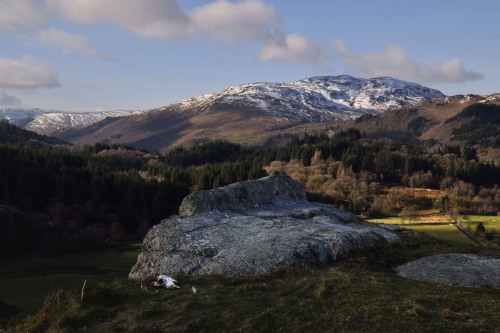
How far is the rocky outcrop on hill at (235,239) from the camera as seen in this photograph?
82.8ft

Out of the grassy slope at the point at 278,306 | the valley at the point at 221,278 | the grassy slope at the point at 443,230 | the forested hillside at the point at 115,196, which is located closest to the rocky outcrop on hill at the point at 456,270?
the valley at the point at 221,278

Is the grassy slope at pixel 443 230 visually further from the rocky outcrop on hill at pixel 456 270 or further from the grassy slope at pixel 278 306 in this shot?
the grassy slope at pixel 278 306

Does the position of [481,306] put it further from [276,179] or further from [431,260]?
[276,179]

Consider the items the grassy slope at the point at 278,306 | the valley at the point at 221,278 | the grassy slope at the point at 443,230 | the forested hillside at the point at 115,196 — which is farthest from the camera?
the forested hillside at the point at 115,196

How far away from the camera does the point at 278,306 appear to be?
16.4 metres

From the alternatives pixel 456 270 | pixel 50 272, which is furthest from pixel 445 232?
pixel 50 272

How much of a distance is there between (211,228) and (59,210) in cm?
8645

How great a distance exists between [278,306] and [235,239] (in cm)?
1305

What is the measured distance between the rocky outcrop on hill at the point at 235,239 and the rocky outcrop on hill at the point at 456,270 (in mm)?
5160

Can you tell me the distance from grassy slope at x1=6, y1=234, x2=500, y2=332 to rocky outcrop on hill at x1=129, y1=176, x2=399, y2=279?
2664mm

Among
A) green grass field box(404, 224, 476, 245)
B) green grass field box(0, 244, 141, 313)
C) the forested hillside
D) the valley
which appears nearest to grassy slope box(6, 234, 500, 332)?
the valley

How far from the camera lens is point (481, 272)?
2625 cm

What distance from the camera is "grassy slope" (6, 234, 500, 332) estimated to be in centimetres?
1427

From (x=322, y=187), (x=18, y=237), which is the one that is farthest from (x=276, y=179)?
(x=322, y=187)
